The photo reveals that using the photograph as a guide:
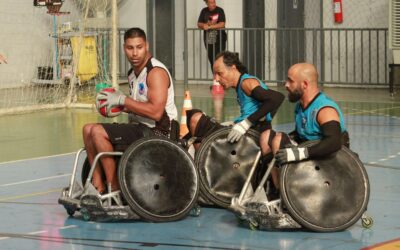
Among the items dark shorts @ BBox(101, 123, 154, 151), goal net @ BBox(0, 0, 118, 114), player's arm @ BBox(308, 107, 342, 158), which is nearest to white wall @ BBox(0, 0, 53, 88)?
goal net @ BBox(0, 0, 118, 114)

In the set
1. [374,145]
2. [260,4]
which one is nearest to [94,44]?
[260,4]

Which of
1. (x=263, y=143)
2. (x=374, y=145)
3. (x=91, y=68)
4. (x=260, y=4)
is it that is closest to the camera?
(x=263, y=143)

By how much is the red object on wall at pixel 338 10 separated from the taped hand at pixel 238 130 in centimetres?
1458

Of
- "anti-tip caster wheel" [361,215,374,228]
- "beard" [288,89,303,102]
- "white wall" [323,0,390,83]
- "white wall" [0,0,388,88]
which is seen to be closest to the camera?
"anti-tip caster wheel" [361,215,374,228]

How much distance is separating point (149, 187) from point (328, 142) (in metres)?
1.67

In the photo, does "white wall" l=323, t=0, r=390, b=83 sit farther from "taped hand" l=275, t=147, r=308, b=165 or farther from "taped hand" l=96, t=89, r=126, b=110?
"taped hand" l=275, t=147, r=308, b=165

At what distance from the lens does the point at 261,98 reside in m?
10.3

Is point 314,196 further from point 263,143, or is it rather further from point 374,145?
point 374,145

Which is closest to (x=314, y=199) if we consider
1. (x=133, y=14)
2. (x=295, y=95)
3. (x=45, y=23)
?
(x=295, y=95)

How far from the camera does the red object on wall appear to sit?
79.8ft

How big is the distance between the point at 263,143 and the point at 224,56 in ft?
3.51

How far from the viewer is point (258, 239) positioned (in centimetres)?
903

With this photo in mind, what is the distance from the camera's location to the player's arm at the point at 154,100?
32.8 ft

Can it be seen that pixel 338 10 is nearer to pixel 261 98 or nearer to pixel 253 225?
pixel 261 98
